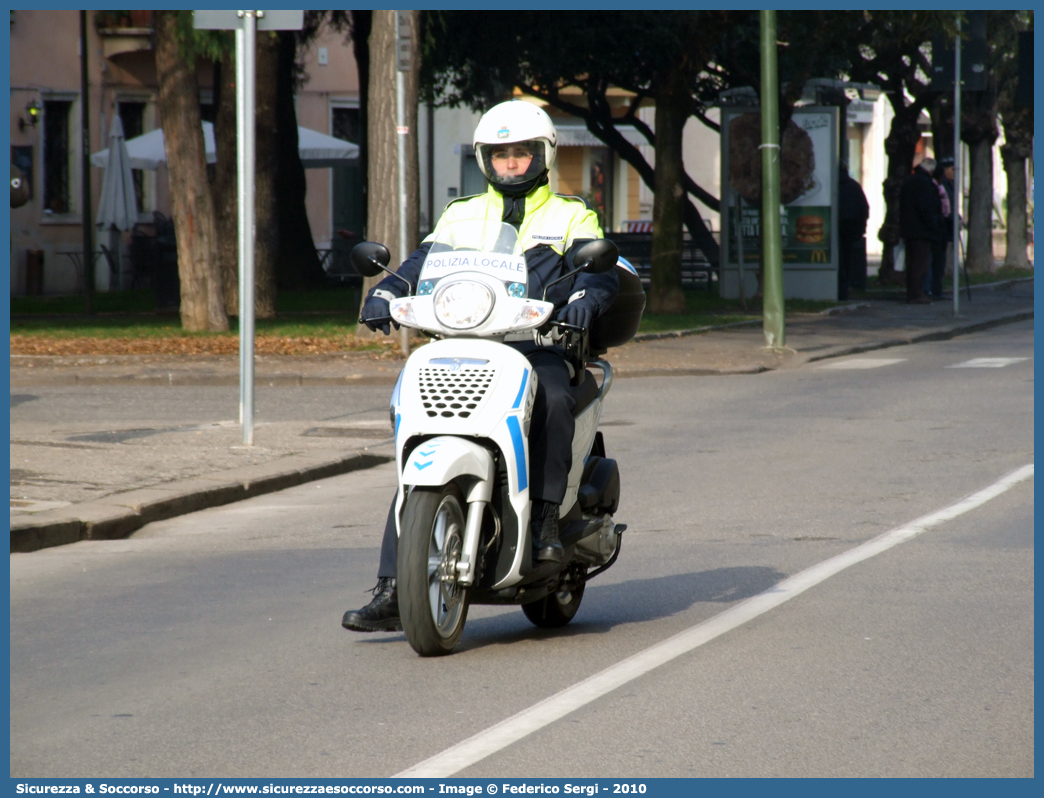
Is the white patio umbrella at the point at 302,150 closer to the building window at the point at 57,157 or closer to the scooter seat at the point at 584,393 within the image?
A: the building window at the point at 57,157

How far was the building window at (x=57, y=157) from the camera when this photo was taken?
113 ft

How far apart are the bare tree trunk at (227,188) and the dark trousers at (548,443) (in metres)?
18.2

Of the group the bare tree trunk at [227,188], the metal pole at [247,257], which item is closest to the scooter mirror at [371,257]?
the metal pole at [247,257]

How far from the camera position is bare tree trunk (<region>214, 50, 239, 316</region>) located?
2370 centimetres

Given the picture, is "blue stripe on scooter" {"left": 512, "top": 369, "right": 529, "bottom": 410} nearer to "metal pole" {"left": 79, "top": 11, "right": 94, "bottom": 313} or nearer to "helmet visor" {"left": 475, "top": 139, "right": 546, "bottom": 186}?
"helmet visor" {"left": 475, "top": 139, "right": 546, "bottom": 186}

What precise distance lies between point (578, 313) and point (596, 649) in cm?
122

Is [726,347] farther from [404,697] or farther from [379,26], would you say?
[404,697]

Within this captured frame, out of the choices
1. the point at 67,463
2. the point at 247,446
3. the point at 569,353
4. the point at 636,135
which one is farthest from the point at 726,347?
the point at 636,135

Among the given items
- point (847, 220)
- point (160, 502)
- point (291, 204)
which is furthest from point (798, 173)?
point (160, 502)

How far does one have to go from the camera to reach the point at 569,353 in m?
5.95

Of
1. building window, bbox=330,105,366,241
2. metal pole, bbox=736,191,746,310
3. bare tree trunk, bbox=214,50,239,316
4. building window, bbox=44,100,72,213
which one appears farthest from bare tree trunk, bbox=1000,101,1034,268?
bare tree trunk, bbox=214,50,239,316

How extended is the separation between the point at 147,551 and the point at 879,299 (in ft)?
73.3

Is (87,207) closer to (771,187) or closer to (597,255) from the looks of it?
(771,187)

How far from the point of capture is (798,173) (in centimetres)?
2691
